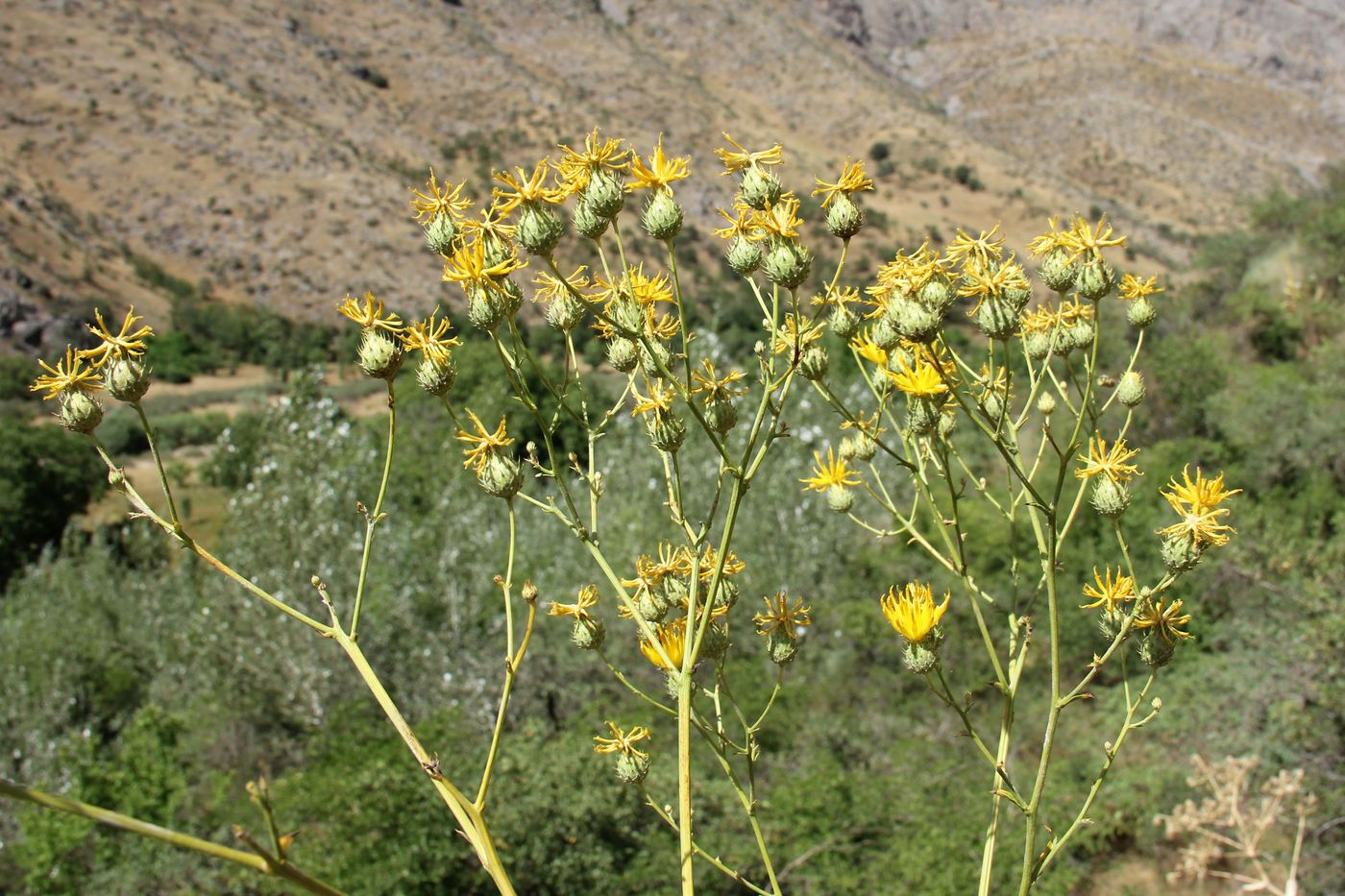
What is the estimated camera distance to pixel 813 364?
1772 mm

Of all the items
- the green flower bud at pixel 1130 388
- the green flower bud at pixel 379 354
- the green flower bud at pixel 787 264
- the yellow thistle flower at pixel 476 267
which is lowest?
the green flower bud at pixel 1130 388

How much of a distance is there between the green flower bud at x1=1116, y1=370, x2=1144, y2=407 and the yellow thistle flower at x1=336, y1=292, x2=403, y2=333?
164cm

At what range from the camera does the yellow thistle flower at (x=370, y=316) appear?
1.64 meters

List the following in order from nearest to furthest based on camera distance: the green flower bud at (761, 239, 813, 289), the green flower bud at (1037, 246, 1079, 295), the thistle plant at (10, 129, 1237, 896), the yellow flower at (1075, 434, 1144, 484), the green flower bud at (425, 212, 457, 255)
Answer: the thistle plant at (10, 129, 1237, 896) < the green flower bud at (761, 239, 813, 289) < the green flower bud at (425, 212, 457, 255) < the yellow flower at (1075, 434, 1144, 484) < the green flower bud at (1037, 246, 1079, 295)

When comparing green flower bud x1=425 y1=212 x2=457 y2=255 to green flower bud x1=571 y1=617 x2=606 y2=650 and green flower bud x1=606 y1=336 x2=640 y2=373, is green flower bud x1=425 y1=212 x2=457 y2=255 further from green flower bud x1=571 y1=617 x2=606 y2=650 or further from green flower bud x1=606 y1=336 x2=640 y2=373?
green flower bud x1=571 y1=617 x2=606 y2=650

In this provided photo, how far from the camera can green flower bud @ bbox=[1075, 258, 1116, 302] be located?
1.86m

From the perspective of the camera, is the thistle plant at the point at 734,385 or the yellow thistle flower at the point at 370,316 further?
the yellow thistle flower at the point at 370,316

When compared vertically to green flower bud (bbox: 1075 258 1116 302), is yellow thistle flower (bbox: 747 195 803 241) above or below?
above

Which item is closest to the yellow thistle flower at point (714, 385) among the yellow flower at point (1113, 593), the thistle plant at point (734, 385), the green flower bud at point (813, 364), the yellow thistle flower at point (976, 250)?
the thistle plant at point (734, 385)

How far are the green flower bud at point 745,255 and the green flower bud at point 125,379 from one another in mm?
1059

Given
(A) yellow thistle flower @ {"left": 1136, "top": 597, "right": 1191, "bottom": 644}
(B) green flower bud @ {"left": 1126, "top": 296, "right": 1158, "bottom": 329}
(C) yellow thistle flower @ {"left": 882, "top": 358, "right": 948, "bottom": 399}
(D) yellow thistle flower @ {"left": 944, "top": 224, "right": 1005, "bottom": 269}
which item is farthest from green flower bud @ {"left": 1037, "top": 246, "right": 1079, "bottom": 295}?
(A) yellow thistle flower @ {"left": 1136, "top": 597, "right": 1191, "bottom": 644}

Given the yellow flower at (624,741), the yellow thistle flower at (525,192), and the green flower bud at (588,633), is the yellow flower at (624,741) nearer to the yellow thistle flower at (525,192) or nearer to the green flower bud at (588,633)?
the green flower bud at (588,633)

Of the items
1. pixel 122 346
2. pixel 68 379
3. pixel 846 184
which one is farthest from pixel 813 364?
pixel 68 379

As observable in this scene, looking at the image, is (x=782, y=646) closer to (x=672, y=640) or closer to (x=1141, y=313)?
(x=672, y=640)
